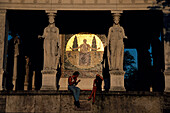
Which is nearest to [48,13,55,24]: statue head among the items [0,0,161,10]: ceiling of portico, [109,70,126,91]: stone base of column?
[0,0,161,10]: ceiling of portico

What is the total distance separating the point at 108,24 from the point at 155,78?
16.9 ft

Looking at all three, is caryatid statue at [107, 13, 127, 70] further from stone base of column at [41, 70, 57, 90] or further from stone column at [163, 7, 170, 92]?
stone base of column at [41, 70, 57, 90]

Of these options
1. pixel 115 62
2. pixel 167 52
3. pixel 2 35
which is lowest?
pixel 115 62

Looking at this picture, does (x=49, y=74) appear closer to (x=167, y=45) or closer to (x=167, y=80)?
(x=167, y=80)

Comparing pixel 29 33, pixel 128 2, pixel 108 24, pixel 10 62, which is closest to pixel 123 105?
pixel 128 2

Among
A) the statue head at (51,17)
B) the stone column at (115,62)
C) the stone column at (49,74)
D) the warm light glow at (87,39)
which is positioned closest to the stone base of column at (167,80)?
the stone column at (115,62)

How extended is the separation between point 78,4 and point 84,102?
6.13m

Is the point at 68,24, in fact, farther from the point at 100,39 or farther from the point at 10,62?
the point at 10,62

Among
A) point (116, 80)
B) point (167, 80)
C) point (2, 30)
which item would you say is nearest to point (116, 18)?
point (116, 80)

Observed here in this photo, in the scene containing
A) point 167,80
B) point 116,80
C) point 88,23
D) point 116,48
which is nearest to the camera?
point 167,80

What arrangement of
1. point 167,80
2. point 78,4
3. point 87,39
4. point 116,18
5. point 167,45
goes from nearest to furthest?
point 167,80
point 167,45
point 116,18
point 78,4
point 87,39

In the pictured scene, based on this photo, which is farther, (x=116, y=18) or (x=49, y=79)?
(x=116, y=18)

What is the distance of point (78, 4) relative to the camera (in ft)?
59.3

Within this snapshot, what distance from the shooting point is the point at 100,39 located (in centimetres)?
2108
